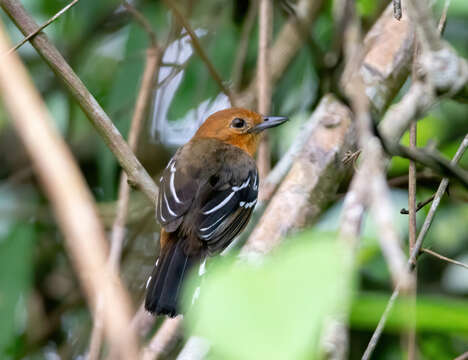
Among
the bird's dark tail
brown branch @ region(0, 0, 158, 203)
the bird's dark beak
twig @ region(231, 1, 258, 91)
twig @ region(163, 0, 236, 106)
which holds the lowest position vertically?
the bird's dark beak

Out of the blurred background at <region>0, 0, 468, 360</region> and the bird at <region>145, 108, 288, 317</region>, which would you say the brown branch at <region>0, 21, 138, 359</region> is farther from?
the blurred background at <region>0, 0, 468, 360</region>

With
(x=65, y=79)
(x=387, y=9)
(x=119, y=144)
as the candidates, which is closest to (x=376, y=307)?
(x=119, y=144)

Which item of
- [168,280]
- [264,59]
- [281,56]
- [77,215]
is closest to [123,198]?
[168,280]

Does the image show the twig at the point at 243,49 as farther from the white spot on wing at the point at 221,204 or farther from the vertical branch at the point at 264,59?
the white spot on wing at the point at 221,204

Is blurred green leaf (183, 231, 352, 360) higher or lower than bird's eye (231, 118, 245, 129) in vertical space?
higher

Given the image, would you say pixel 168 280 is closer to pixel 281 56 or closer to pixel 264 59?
pixel 264 59

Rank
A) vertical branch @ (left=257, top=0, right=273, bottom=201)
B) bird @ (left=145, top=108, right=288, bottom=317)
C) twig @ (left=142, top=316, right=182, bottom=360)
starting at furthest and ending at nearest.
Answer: vertical branch @ (left=257, top=0, right=273, bottom=201) → bird @ (left=145, top=108, right=288, bottom=317) → twig @ (left=142, top=316, right=182, bottom=360)

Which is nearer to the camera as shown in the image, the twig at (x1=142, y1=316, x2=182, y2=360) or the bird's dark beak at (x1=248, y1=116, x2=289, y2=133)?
the twig at (x1=142, y1=316, x2=182, y2=360)

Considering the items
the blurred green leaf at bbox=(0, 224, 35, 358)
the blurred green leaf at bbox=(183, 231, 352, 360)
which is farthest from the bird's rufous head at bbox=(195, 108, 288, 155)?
the blurred green leaf at bbox=(183, 231, 352, 360)

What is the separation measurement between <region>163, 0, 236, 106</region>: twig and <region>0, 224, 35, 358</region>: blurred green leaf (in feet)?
5.65

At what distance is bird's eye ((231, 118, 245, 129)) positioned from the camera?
4.59 meters

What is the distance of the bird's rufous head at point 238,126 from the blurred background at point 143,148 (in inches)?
6.6

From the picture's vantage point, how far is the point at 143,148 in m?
5.06

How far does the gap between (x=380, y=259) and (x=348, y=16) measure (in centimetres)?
180
